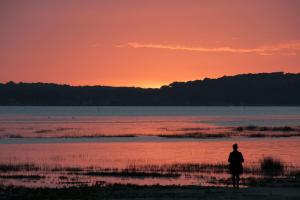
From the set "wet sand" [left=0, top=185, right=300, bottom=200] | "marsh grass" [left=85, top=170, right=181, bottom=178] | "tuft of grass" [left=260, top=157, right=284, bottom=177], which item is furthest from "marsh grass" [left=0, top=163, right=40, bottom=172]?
"tuft of grass" [left=260, top=157, right=284, bottom=177]

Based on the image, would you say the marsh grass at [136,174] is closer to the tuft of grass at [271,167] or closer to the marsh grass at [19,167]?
the marsh grass at [19,167]

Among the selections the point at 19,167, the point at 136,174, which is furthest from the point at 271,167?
the point at 19,167

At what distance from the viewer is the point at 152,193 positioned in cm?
2836

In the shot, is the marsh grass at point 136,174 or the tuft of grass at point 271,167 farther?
the tuft of grass at point 271,167

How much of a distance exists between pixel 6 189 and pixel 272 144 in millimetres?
45087

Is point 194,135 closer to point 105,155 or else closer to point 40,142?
point 40,142

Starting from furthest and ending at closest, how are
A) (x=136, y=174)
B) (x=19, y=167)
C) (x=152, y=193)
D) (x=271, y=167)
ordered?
(x=19, y=167) → (x=271, y=167) → (x=136, y=174) → (x=152, y=193)

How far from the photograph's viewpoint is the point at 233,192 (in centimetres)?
2791

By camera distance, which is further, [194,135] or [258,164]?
[194,135]

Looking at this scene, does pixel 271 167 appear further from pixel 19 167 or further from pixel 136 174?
pixel 19 167

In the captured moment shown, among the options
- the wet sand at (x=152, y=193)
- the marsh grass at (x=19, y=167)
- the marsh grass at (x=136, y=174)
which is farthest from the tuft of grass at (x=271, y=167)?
the marsh grass at (x=19, y=167)

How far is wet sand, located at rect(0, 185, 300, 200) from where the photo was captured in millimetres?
26656

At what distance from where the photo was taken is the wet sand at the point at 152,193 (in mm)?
Answer: 26656

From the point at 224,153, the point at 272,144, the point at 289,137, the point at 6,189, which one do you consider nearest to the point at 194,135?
the point at 289,137
